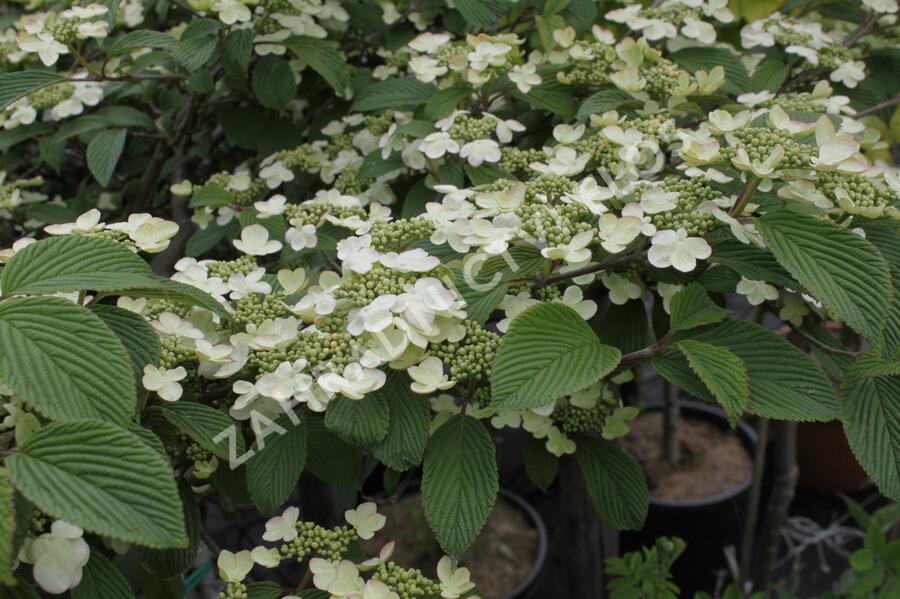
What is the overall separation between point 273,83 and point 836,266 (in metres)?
0.81

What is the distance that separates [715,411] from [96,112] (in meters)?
1.64

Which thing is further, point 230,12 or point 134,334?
point 230,12

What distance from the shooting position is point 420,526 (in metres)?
1.93

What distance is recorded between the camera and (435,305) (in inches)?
28.1

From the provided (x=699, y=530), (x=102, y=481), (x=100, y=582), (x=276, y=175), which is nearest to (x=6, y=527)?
(x=102, y=481)

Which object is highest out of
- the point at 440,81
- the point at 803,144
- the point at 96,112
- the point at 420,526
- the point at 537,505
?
the point at 803,144

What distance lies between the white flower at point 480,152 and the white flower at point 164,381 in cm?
43

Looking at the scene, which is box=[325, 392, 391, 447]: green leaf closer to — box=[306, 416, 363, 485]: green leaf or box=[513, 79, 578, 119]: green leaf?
box=[306, 416, 363, 485]: green leaf

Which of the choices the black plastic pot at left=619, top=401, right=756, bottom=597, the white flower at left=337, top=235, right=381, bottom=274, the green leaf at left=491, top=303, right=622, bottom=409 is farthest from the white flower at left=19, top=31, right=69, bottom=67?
the black plastic pot at left=619, top=401, right=756, bottom=597

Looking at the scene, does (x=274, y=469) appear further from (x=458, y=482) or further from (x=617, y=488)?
(x=617, y=488)

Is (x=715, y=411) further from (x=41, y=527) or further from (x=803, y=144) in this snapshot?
(x=41, y=527)

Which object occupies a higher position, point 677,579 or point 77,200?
point 77,200

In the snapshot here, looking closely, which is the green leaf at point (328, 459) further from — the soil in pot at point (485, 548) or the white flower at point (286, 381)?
the soil in pot at point (485, 548)

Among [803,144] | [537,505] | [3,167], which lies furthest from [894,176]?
[537,505]
